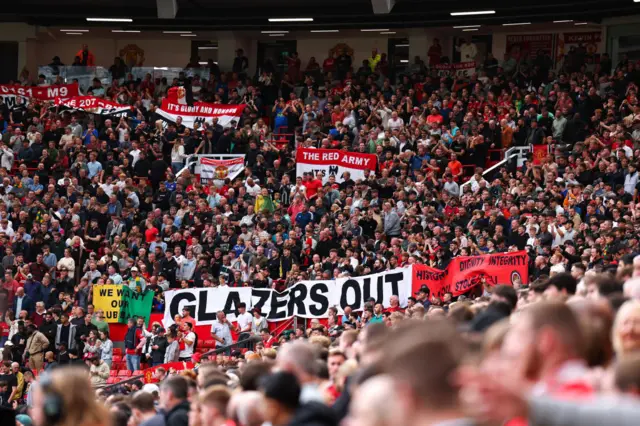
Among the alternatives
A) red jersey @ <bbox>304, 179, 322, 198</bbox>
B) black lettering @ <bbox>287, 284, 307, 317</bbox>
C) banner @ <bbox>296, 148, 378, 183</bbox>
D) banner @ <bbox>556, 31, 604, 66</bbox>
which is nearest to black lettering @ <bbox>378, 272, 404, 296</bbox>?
black lettering @ <bbox>287, 284, 307, 317</bbox>

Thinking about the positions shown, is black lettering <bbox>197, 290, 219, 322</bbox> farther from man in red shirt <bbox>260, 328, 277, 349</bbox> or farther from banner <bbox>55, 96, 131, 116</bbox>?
banner <bbox>55, 96, 131, 116</bbox>

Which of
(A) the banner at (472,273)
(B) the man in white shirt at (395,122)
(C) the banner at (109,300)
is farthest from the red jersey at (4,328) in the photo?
(B) the man in white shirt at (395,122)

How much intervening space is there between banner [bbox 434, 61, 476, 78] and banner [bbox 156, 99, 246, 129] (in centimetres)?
596

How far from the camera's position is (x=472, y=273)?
18828mm

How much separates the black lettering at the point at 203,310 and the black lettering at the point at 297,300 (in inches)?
57.4

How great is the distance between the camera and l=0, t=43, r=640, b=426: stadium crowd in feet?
57.8

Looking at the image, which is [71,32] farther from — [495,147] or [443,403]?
[443,403]

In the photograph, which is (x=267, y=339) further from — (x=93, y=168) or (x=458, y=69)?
(x=458, y=69)

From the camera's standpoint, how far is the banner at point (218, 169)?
28109 mm

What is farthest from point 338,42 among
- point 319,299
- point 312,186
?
point 319,299

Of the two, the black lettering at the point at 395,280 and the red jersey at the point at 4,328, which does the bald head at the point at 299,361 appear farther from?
the red jersey at the point at 4,328

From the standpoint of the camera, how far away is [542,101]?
→ 90.4ft

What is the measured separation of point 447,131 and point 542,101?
2576 mm

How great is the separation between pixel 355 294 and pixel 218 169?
9144mm
